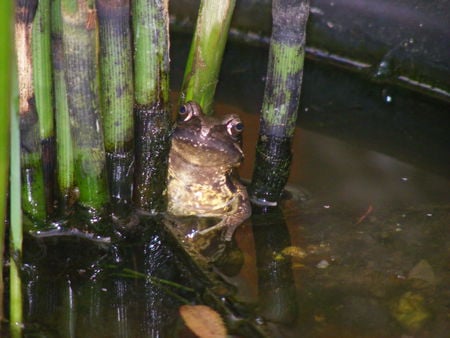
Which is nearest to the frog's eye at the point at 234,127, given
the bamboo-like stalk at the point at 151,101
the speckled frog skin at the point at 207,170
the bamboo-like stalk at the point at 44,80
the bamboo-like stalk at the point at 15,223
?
the speckled frog skin at the point at 207,170

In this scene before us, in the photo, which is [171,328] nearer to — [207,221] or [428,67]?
[207,221]

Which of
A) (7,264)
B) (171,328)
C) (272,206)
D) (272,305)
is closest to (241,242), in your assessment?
(272,206)

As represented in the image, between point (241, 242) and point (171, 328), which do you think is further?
point (241, 242)

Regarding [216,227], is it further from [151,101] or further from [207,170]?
[151,101]

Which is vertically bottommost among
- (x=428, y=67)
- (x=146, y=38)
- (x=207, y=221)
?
(x=207, y=221)

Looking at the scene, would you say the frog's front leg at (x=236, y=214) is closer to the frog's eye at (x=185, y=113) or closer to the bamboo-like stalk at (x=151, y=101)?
the bamboo-like stalk at (x=151, y=101)

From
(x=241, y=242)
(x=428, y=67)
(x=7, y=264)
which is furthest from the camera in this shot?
(x=428, y=67)
